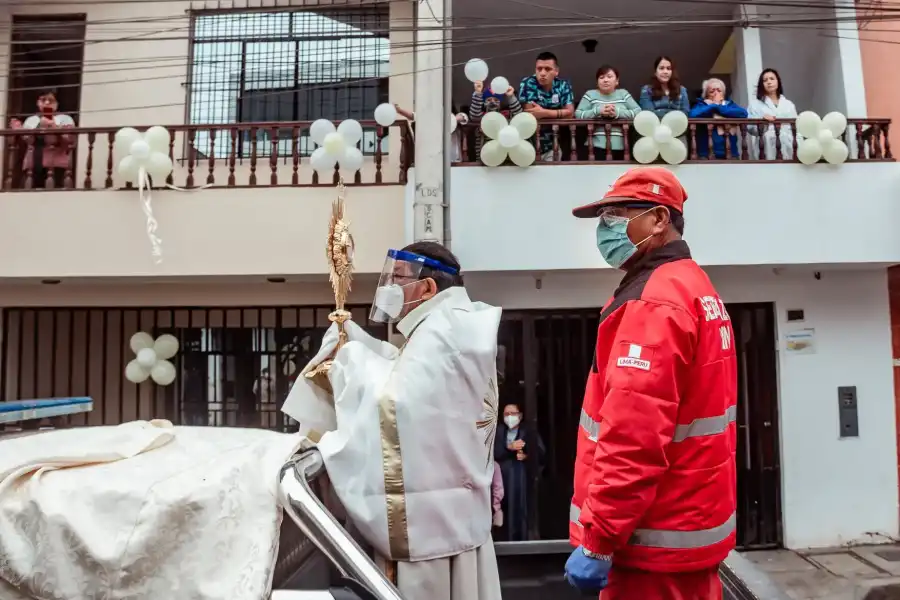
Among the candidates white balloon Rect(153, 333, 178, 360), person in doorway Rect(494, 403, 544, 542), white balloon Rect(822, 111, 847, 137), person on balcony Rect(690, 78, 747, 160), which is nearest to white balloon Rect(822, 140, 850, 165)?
white balloon Rect(822, 111, 847, 137)

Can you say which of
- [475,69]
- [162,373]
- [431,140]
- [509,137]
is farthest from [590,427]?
[162,373]

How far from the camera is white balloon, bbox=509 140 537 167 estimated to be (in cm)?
566

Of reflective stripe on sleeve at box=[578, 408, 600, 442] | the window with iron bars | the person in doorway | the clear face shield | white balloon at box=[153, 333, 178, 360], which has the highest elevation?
the window with iron bars

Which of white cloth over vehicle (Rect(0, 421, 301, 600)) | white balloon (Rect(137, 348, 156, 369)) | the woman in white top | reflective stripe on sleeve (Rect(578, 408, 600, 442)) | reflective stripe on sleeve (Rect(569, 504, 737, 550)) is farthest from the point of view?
white balloon (Rect(137, 348, 156, 369))

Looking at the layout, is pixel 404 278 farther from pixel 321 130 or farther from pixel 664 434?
pixel 321 130

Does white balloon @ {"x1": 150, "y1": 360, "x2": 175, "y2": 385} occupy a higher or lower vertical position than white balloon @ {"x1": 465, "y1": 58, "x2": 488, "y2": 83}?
lower

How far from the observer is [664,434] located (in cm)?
179

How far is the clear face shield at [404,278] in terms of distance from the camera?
2.44 meters

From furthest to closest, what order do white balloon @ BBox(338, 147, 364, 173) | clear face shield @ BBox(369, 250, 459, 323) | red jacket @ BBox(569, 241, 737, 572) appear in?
white balloon @ BBox(338, 147, 364, 173)
clear face shield @ BBox(369, 250, 459, 323)
red jacket @ BBox(569, 241, 737, 572)

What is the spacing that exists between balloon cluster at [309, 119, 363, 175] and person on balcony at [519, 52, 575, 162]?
1606mm

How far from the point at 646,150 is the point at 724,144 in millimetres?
925

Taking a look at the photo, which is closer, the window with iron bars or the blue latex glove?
the blue latex glove

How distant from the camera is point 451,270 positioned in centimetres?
249

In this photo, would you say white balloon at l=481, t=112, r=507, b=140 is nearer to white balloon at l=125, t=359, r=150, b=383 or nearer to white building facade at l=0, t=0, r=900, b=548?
white building facade at l=0, t=0, r=900, b=548
